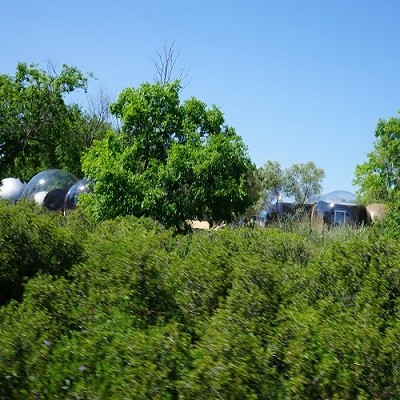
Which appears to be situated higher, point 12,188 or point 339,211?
point 339,211

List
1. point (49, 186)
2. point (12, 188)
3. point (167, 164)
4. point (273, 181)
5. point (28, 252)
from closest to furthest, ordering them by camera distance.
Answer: point (28, 252) < point (167, 164) < point (49, 186) < point (12, 188) < point (273, 181)

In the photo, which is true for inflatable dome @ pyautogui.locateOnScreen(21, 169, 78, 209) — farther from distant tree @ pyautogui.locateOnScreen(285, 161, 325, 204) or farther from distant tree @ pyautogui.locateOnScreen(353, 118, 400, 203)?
distant tree @ pyautogui.locateOnScreen(285, 161, 325, 204)

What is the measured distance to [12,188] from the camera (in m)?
49.3

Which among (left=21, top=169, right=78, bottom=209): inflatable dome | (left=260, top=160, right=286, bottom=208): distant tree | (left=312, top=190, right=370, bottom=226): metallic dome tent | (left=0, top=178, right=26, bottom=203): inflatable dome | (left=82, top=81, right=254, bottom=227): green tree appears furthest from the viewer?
(left=260, top=160, right=286, bottom=208): distant tree

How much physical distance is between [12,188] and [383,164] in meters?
25.5

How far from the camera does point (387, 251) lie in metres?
7.01

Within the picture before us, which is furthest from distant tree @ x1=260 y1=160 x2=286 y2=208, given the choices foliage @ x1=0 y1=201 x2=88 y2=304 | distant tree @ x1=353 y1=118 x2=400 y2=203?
foliage @ x1=0 y1=201 x2=88 y2=304

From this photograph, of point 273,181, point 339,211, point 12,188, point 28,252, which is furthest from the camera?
point 273,181

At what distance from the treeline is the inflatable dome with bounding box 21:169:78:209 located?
32296 mm

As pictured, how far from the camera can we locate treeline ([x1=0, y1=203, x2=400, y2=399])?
4.25 metres

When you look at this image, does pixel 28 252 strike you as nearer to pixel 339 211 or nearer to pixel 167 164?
pixel 167 164

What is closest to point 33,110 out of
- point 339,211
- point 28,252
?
point 339,211

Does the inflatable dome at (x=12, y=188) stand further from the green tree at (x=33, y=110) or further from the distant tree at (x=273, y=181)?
the distant tree at (x=273, y=181)

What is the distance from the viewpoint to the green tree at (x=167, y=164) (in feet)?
64.7
